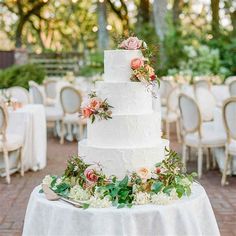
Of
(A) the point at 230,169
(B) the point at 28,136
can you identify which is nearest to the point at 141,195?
(A) the point at 230,169

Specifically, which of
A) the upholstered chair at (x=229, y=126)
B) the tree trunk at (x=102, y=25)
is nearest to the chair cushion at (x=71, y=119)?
the upholstered chair at (x=229, y=126)

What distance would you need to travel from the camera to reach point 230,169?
28.5 ft

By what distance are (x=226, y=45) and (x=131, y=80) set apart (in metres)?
15.9

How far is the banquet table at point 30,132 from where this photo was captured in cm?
916

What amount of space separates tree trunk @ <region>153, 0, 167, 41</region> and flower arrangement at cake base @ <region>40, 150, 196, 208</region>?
49.4 ft

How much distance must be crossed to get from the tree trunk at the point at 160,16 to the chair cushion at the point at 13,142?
11.4 meters

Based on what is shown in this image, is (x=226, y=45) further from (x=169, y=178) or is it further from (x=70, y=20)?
(x=70, y=20)

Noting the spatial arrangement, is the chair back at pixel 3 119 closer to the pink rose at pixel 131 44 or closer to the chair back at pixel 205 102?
the chair back at pixel 205 102

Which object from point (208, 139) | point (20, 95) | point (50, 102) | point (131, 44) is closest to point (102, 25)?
point (50, 102)

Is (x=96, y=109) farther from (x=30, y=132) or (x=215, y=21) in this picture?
(x=215, y=21)

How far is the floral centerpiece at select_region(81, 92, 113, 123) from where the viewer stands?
474 cm

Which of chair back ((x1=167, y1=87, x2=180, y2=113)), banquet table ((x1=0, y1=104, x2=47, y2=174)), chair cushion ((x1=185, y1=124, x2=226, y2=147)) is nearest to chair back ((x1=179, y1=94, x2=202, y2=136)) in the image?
chair cushion ((x1=185, y1=124, x2=226, y2=147))

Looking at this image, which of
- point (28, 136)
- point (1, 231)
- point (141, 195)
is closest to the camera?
point (141, 195)

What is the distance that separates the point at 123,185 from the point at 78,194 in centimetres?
33
